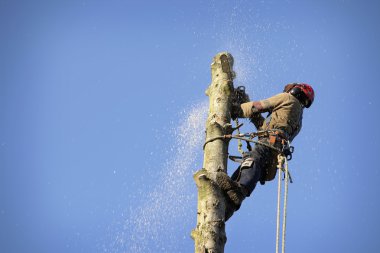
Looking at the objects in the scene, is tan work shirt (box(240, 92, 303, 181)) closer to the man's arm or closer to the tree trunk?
the man's arm

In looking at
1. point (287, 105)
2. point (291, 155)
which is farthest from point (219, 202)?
point (287, 105)

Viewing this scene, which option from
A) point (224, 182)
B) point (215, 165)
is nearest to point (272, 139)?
point (215, 165)

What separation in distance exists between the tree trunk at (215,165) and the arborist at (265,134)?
0.44 feet

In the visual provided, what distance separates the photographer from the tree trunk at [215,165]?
12.3 ft

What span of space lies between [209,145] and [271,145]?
32.2 inches

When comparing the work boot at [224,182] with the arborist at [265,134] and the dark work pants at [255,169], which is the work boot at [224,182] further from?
the dark work pants at [255,169]

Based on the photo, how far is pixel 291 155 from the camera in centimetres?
524

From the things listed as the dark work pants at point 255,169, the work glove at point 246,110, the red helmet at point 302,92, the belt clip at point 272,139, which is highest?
the red helmet at point 302,92

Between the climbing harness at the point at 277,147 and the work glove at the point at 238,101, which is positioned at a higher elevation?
the work glove at the point at 238,101

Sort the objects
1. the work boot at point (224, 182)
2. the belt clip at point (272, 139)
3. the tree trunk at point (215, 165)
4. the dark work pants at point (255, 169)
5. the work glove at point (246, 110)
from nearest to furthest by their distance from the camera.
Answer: the tree trunk at point (215, 165) → the work boot at point (224, 182) → the dark work pants at point (255, 169) → the belt clip at point (272, 139) → the work glove at point (246, 110)

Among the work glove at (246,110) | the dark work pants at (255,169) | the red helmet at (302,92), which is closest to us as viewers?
the dark work pants at (255,169)

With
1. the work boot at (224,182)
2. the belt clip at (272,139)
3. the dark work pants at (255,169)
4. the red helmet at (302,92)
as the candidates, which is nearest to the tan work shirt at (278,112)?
the red helmet at (302,92)

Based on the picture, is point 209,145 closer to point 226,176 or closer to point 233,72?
point 226,176

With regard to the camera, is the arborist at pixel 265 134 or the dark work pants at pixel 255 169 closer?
the arborist at pixel 265 134
